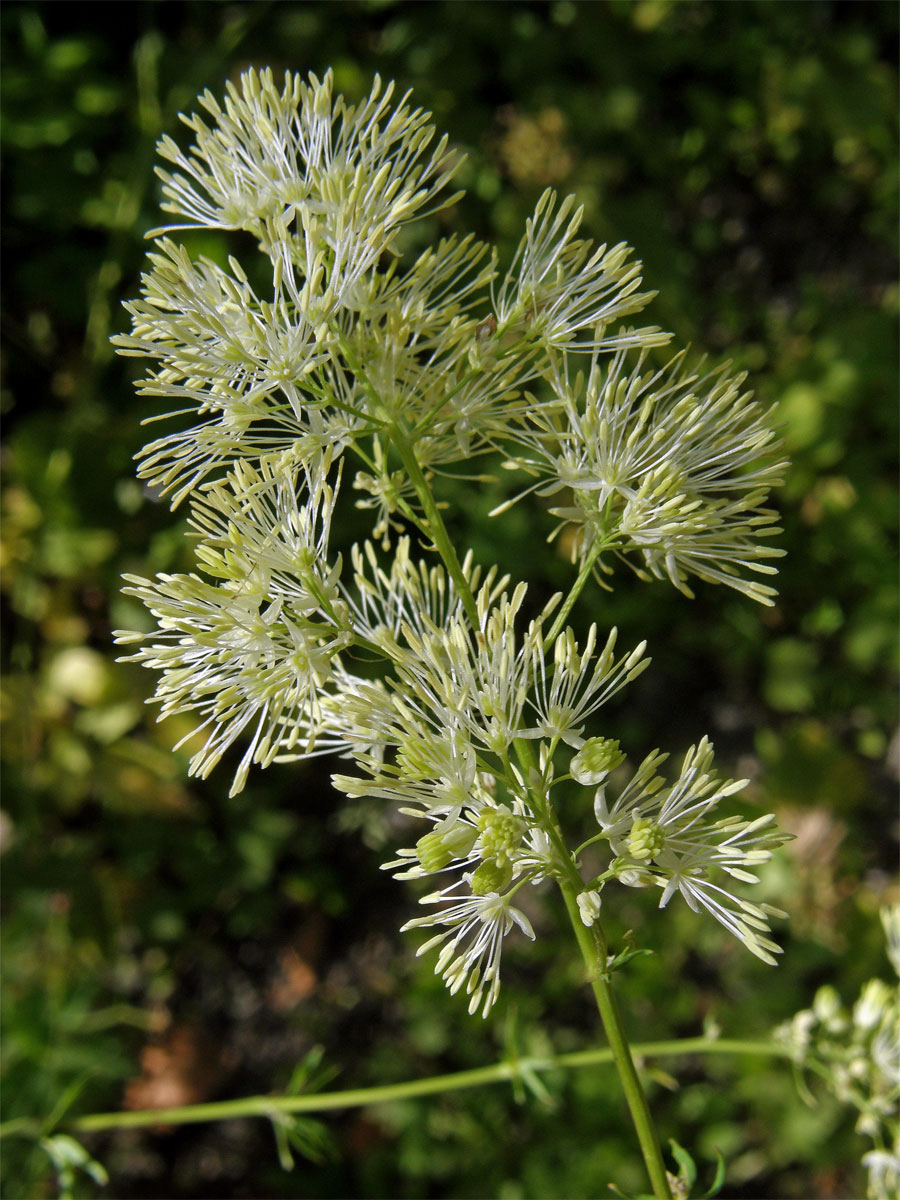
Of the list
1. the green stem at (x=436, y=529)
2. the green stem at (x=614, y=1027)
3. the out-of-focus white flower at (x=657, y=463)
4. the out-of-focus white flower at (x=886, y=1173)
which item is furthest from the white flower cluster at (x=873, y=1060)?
the green stem at (x=436, y=529)

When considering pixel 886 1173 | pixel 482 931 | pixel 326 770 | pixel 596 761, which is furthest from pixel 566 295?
pixel 326 770

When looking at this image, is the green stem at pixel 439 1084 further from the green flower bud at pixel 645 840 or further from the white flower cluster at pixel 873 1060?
the green flower bud at pixel 645 840

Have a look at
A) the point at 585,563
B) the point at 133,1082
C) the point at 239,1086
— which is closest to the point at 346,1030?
the point at 239,1086

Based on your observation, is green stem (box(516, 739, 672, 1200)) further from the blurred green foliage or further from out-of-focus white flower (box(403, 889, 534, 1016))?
the blurred green foliage

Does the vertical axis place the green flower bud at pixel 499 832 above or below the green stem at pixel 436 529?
below

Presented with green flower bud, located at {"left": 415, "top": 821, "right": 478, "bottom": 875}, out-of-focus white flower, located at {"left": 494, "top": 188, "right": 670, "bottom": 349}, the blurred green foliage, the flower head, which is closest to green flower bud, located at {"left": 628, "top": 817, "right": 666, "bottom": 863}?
the flower head

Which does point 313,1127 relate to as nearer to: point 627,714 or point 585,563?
point 585,563

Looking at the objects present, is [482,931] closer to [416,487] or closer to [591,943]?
[591,943]
